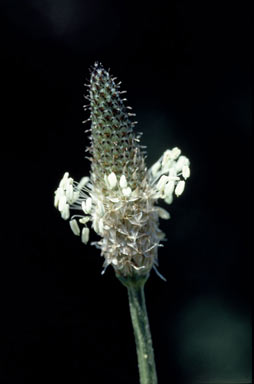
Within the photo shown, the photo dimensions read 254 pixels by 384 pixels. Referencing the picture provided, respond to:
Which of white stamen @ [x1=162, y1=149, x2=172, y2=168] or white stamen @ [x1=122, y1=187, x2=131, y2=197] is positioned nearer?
white stamen @ [x1=122, y1=187, x2=131, y2=197]

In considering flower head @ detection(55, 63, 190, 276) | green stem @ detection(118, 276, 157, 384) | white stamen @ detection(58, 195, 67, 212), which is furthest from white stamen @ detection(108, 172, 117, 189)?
green stem @ detection(118, 276, 157, 384)

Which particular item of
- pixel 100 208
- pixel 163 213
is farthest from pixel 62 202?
pixel 163 213

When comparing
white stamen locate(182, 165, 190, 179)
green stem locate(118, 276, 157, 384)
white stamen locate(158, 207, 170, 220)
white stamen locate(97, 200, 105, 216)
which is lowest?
green stem locate(118, 276, 157, 384)

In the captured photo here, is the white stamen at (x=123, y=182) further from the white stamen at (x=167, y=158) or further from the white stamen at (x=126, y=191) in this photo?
the white stamen at (x=167, y=158)

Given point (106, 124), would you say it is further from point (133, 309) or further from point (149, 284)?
point (149, 284)

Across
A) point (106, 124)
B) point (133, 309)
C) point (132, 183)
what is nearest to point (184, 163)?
point (132, 183)

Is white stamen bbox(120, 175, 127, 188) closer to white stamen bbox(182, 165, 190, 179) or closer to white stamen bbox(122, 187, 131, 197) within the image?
white stamen bbox(122, 187, 131, 197)

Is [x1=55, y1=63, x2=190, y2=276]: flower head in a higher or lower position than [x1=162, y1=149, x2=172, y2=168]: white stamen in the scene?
lower

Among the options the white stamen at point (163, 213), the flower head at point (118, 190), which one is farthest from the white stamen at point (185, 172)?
the white stamen at point (163, 213)
